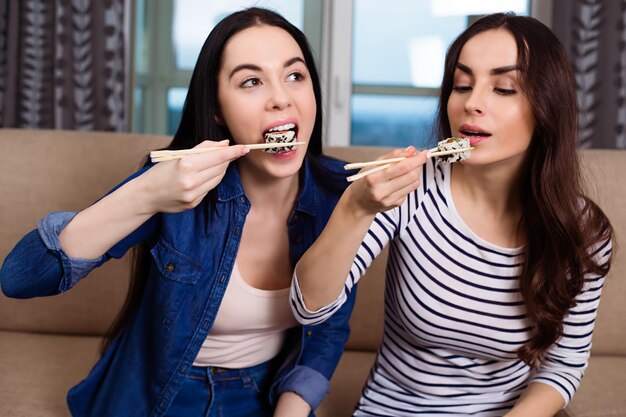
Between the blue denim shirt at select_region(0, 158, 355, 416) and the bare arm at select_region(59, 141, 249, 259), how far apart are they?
0.14m

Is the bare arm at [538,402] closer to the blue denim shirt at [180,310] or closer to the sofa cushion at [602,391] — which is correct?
the sofa cushion at [602,391]

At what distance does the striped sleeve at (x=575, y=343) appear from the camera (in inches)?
59.5

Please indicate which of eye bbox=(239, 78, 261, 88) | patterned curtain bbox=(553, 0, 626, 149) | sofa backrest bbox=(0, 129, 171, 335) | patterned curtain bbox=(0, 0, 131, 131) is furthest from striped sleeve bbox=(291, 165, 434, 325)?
patterned curtain bbox=(0, 0, 131, 131)

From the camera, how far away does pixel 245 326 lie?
1525 millimetres

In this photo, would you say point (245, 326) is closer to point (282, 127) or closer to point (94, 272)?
point (282, 127)

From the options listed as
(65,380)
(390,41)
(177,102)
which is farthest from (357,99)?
(65,380)

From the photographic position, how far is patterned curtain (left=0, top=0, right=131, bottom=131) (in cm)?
382

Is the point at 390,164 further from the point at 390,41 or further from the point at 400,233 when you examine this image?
the point at 390,41

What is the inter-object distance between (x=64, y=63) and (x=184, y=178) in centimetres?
300

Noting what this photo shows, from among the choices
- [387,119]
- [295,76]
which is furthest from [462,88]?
[387,119]

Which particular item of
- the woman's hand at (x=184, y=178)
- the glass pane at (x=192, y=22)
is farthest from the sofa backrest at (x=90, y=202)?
the glass pane at (x=192, y=22)

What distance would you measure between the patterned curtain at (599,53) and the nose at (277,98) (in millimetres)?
2712

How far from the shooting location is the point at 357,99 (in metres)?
4.51

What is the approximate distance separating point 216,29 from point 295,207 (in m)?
0.40
